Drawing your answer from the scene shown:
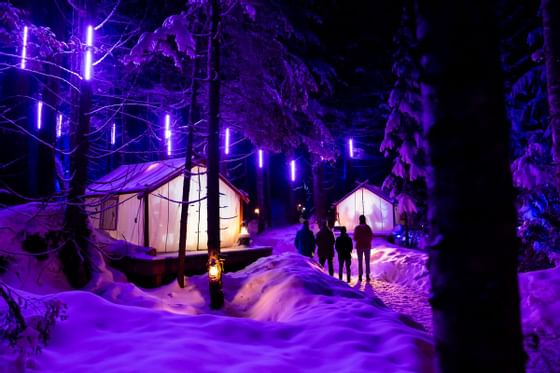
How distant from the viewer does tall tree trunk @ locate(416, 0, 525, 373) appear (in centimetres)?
105

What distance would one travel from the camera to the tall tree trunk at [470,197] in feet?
3.43

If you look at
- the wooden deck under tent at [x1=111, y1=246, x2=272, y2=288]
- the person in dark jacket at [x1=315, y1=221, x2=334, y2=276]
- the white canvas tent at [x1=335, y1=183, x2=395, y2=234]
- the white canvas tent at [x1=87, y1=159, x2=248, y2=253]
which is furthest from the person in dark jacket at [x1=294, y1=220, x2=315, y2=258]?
the white canvas tent at [x1=335, y1=183, x2=395, y2=234]

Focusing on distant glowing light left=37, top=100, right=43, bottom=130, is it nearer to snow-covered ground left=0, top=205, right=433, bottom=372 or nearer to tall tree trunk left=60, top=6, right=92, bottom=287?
tall tree trunk left=60, top=6, right=92, bottom=287

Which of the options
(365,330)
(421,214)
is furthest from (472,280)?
(421,214)

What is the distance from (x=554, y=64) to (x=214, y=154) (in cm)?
709

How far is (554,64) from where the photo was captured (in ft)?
19.1

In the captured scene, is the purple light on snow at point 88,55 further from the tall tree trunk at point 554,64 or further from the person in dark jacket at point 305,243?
the tall tree trunk at point 554,64

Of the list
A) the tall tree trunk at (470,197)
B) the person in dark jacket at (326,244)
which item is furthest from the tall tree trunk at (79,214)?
the tall tree trunk at (470,197)

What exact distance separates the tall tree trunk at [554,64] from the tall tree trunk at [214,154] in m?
6.78

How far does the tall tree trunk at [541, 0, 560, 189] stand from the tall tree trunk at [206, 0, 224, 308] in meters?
6.78

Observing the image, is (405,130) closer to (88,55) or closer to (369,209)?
(88,55)

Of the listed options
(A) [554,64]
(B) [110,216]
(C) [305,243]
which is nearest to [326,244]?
(C) [305,243]

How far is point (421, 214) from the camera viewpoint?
22016mm

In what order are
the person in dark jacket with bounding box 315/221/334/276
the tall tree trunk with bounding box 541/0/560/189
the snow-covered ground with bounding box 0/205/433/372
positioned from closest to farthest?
the snow-covered ground with bounding box 0/205/433/372
the tall tree trunk with bounding box 541/0/560/189
the person in dark jacket with bounding box 315/221/334/276
